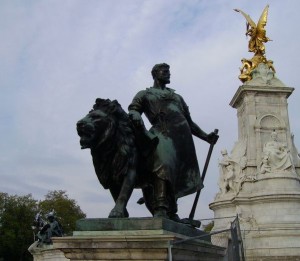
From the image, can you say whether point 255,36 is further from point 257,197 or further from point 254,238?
point 254,238

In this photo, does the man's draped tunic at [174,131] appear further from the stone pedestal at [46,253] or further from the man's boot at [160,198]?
the stone pedestal at [46,253]

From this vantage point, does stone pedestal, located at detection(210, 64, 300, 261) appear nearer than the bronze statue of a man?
Answer: No

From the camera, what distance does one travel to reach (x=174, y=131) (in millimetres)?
5859

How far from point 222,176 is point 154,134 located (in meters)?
27.9

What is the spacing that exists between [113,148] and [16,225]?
5070cm

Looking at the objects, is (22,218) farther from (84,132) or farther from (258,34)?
(84,132)

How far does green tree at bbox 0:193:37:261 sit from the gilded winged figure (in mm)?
31740

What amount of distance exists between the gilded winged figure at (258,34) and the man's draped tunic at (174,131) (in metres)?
32.0

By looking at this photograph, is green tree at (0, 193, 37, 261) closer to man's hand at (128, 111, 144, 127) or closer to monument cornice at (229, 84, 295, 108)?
monument cornice at (229, 84, 295, 108)

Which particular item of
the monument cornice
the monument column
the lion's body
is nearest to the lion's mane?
the lion's body

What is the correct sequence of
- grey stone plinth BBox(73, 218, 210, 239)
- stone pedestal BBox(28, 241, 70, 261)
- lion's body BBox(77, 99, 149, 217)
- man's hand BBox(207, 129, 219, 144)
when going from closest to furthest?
1. grey stone plinth BBox(73, 218, 210, 239)
2. lion's body BBox(77, 99, 149, 217)
3. man's hand BBox(207, 129, 219, 144)
4. stone pedestal BBox(28, 241, 70, 261)

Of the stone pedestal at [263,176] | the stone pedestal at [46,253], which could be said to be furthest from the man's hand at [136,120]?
the stone pedestal at [263,176]

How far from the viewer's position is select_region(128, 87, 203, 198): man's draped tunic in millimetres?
5766

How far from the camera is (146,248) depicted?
4.54 metres
